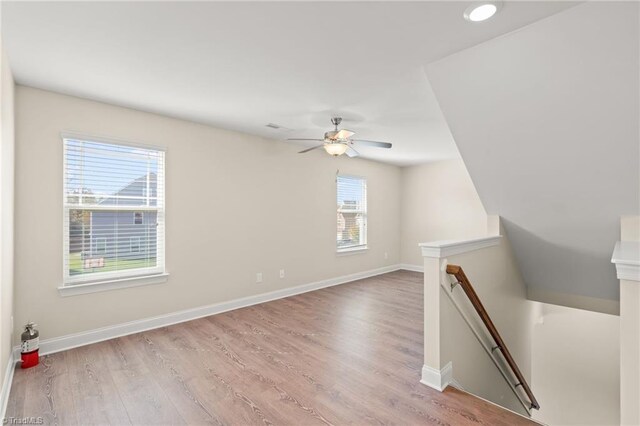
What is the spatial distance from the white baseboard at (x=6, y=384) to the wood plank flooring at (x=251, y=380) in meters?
0.04

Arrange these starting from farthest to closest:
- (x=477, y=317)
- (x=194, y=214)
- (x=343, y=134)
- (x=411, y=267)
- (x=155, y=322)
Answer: (x=411, y=267) < (x=194, y=214) < (x=155, y=322) < (x=343, y=134) < (x=477, y=317)

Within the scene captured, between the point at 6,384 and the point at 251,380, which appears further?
the point at 251,380

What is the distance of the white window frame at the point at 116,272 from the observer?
2.99 metres

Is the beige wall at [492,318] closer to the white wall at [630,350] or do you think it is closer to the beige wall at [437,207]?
the white wall at [630,350]

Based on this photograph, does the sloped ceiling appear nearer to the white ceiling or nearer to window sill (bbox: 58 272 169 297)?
the white ceiling

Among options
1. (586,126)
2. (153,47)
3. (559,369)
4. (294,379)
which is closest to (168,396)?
(294,379)

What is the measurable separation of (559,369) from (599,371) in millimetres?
531

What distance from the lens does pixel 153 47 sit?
2.18 metres

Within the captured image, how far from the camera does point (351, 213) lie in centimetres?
611

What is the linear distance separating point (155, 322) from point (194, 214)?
4.44 feet

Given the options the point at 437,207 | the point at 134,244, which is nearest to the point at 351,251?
the point at 437,207

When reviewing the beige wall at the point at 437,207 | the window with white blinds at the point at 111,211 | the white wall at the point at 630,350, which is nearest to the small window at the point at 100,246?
the window with white blinds at the point at 111,211

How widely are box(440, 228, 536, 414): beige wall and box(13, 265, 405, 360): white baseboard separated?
2756mm

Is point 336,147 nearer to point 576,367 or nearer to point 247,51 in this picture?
point 247,51
